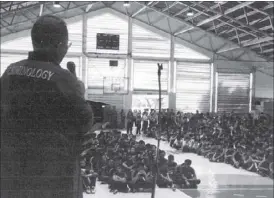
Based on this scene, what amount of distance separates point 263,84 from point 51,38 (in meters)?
15.4

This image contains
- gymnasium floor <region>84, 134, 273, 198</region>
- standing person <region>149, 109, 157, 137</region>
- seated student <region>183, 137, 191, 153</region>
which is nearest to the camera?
gymnasium floor <region>84, 134, 273, 198</region>

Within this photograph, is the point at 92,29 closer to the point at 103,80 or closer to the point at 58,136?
the point at 103,80

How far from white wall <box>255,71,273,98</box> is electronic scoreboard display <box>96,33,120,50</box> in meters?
6.25

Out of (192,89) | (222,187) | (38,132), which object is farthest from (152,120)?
(38,132)

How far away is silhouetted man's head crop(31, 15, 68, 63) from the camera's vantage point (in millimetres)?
989

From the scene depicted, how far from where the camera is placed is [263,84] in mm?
15336

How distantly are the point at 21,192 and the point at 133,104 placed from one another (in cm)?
1366

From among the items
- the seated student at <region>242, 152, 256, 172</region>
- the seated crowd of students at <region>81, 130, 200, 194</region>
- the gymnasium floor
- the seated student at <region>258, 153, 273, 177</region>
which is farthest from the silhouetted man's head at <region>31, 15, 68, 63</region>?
the seated student at <region>242, 152, 256, 172</region>

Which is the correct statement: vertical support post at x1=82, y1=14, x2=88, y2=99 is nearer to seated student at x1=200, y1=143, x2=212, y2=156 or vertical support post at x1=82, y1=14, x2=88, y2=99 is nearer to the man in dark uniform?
seated student at x1=200, y1=143, x2=212, y2=156

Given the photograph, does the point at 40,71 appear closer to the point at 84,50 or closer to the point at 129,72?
the point at 84,50

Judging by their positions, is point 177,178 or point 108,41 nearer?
point 177,178

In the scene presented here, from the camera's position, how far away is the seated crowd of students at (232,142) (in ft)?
25.3

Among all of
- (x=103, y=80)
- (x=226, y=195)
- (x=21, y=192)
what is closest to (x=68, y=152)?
(x=21, y=192)

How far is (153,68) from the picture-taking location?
15133 millimetres
